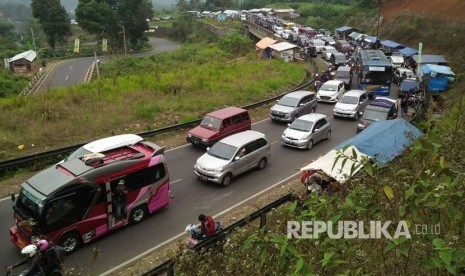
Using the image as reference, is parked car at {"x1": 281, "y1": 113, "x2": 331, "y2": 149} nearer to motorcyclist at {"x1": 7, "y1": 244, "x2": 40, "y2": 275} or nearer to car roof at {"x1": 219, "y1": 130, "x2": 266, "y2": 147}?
car roof at {"x1": 219, "y1": 130, "x2": 266, "y2": 147}

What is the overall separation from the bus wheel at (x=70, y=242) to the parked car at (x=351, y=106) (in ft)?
62.1

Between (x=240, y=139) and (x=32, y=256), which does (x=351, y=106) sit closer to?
(x=240, y=139)

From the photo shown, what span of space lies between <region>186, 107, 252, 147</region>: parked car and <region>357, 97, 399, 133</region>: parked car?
630cm

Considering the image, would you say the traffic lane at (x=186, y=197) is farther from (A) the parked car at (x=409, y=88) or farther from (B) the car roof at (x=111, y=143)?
(A) the parked car at (x=409, y=88)

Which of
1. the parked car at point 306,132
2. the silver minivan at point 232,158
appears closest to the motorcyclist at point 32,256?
the silver minivan at point 232,158

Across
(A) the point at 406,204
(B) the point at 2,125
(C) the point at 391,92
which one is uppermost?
(A) the point at 406,204

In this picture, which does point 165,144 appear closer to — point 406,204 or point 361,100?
point 361,100

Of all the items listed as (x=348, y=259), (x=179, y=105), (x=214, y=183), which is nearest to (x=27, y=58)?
(x=179, y=105)

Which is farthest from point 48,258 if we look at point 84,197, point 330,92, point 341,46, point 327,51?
point 341,46

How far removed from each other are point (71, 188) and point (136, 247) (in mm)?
2482

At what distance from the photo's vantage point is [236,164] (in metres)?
15.8

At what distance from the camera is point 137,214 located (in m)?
12.5

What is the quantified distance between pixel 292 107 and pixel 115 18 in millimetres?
63562

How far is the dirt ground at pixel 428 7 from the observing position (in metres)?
51.1
